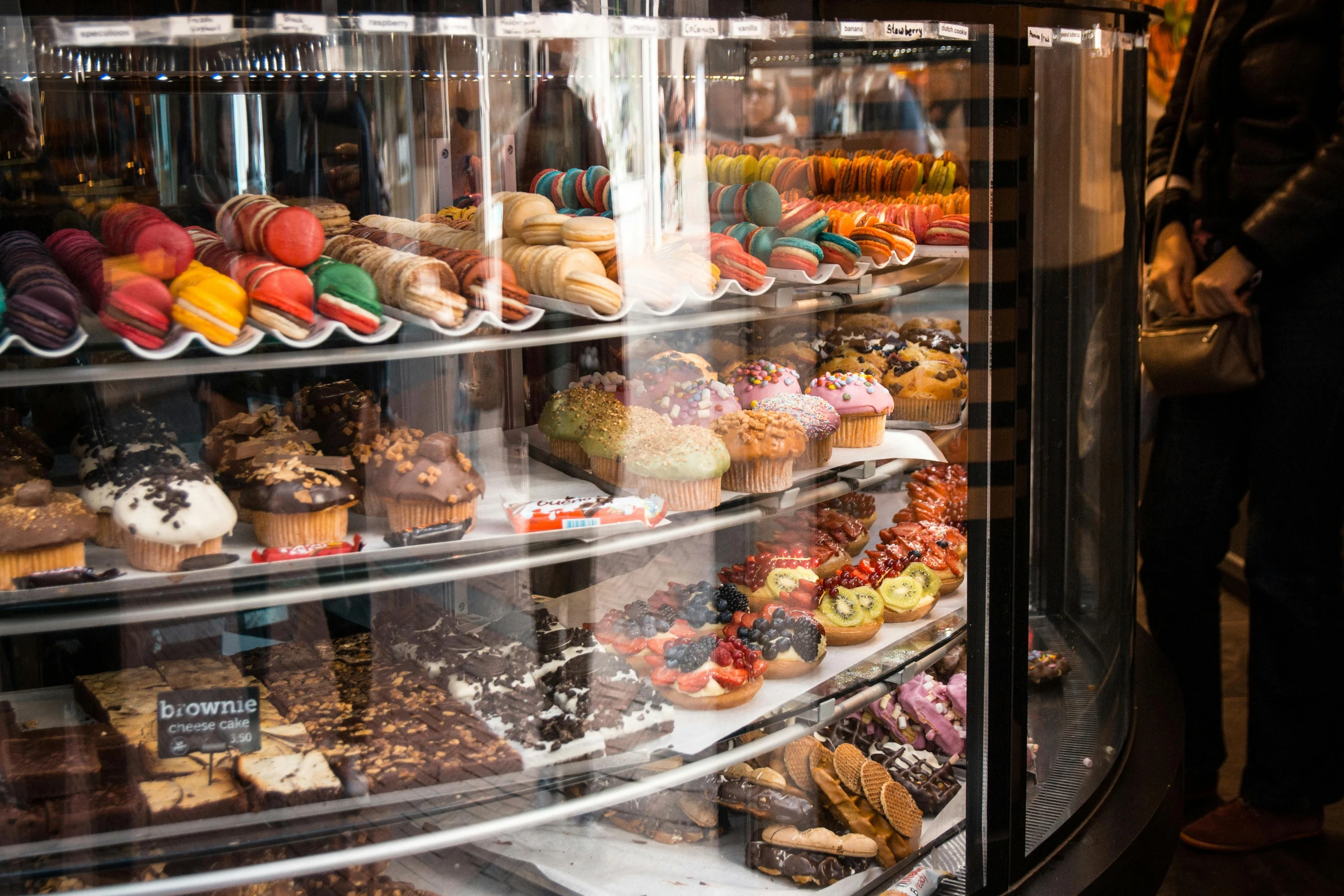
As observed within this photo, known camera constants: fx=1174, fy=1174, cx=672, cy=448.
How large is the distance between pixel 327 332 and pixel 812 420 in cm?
109

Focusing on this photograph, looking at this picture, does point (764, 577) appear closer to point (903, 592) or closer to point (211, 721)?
point (903, 592)

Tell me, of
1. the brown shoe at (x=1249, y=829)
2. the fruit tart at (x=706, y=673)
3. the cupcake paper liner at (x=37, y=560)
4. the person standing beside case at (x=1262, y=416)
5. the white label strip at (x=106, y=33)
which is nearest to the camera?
the white label strip at (x=106, y=33)

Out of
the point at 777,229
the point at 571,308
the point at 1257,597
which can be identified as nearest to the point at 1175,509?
the point at 1257,597

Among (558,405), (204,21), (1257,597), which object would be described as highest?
(204,21)

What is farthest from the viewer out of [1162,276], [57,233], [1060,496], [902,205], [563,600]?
[1162,276]

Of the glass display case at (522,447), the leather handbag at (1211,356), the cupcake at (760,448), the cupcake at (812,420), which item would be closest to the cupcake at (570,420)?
the glass display case at (522,447)

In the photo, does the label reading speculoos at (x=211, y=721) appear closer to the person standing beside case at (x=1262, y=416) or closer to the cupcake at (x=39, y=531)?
the cupcake at (x=39, y=531)

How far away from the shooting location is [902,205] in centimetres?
270

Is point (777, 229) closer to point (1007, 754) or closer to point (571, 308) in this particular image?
point (571, 308)

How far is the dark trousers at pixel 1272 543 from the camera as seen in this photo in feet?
10.3

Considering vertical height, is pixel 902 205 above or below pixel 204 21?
below

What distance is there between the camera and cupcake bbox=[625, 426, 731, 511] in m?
2.24

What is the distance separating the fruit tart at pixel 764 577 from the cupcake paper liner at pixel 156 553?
107 cm

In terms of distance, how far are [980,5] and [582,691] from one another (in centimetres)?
136
